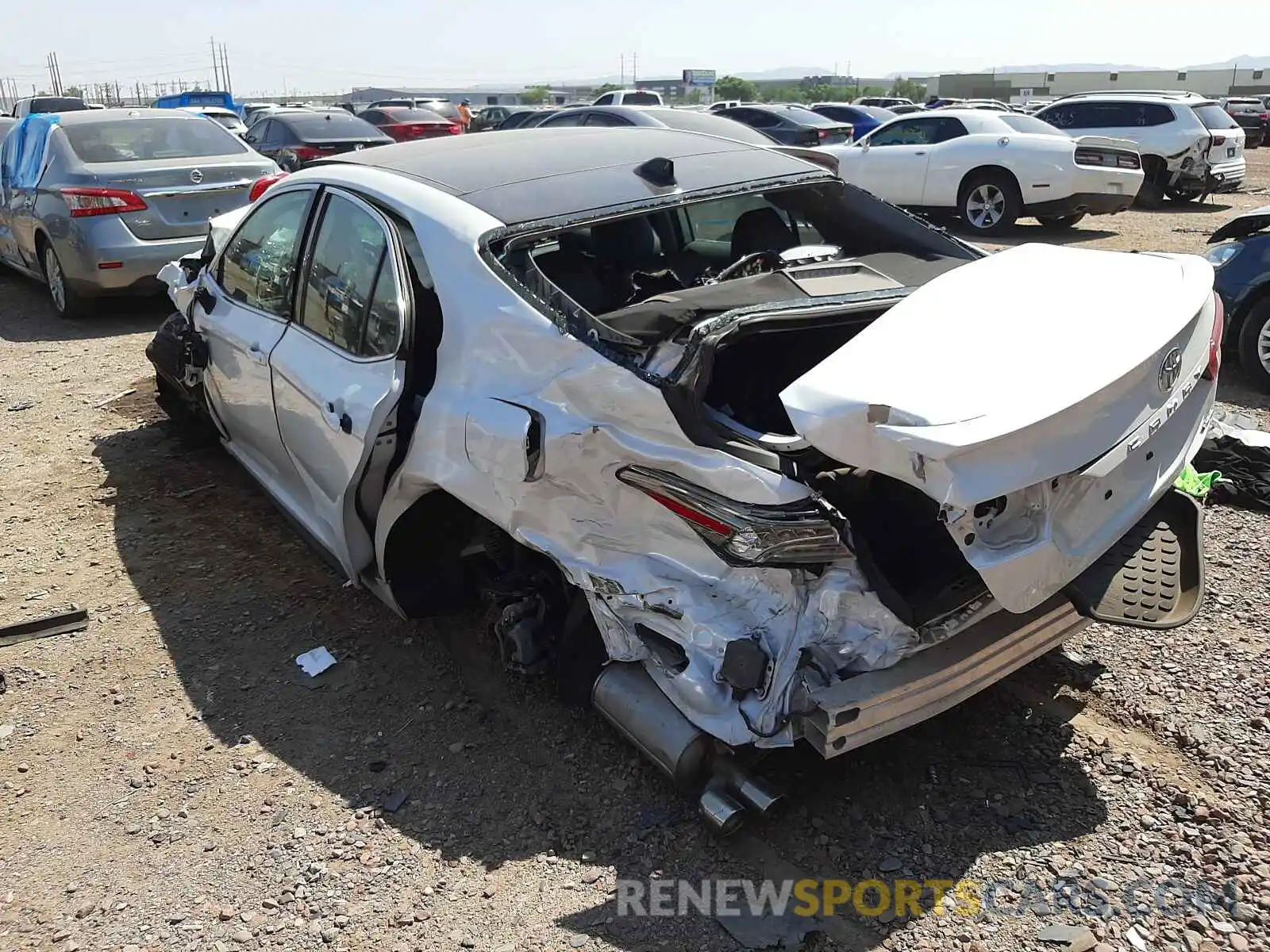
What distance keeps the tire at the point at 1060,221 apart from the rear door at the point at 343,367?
10832mm

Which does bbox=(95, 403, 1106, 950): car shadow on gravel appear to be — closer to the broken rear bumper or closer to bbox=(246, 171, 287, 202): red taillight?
the broken rear bumper

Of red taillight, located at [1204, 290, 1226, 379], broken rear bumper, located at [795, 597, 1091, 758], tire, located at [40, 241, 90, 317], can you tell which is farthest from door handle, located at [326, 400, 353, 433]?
tire, located at [40, 241, 90, 317]

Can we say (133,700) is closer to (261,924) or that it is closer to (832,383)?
(261,924)

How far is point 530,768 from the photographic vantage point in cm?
312

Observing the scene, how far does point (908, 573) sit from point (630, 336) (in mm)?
995

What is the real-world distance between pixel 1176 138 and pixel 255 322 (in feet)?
47.1

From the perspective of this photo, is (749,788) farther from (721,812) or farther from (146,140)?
(146,140)

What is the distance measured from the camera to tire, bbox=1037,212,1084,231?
1280 centimetres

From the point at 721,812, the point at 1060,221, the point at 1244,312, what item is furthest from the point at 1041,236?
Answer: the point at 721,812

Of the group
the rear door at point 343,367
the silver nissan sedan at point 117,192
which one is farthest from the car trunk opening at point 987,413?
the silver nissan sedan at point 117,192

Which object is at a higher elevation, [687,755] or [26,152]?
[26,152]

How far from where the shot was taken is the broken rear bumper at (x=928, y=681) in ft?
8.16

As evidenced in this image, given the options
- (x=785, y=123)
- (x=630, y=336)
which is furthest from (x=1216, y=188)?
(x=630, y=336)

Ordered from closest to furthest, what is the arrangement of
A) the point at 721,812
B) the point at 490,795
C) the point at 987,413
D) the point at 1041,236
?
1. the point at 987,413
2. the point at 721,812
3. the point at 490,795
4. the point at 1041,236
